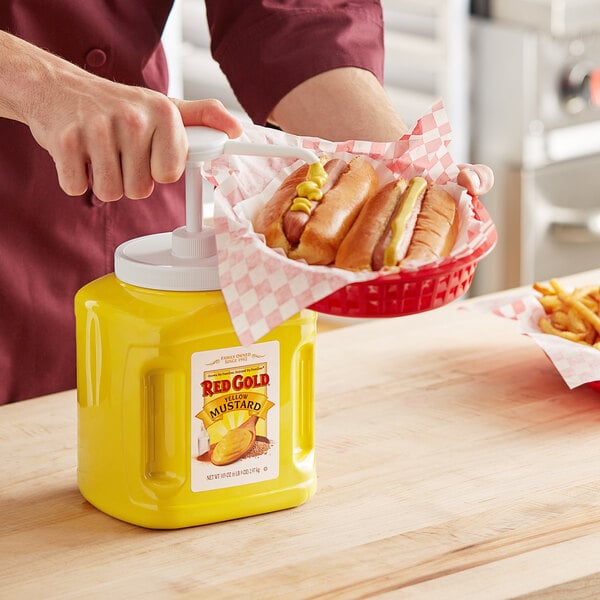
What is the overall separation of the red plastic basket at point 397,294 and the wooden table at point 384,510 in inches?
7.6

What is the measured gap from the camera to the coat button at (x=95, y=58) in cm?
160

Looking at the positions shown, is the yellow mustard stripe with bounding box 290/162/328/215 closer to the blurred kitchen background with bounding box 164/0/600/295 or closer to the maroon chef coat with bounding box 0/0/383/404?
the maroon chef coat with bounding box 0/0/383/404

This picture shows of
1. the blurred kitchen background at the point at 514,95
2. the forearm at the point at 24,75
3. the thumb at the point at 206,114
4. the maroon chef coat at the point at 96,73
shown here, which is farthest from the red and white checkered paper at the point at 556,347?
the blurred kitchen background at the point at 514,95

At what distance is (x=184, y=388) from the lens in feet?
3.55

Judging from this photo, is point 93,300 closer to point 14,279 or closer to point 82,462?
point 82,462

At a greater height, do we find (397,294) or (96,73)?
(96,73)

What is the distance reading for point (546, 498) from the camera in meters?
1.17

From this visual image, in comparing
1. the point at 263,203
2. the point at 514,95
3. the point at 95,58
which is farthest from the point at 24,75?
the point at 514,95

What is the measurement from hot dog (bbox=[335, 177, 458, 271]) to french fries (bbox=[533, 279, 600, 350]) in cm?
31

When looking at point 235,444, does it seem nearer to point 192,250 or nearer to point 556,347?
point 192,250

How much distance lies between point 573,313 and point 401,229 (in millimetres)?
417

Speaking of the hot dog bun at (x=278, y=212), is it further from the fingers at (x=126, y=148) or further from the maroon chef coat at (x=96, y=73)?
the maroon chef coat at (x=96, y=73)

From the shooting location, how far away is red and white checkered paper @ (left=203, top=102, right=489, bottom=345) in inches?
41.3

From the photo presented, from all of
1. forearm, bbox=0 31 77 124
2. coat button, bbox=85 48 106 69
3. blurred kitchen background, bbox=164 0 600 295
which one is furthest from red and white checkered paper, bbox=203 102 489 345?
blurred kitchen background, bbox=164 0 600 295
